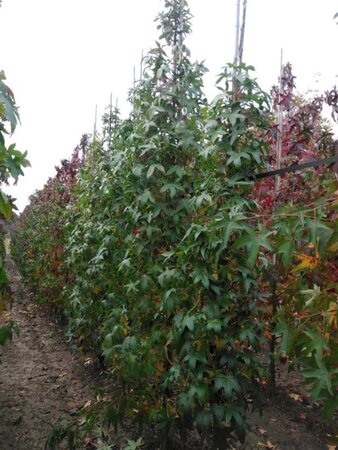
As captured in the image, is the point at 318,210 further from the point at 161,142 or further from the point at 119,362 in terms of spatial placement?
the point at 119,362

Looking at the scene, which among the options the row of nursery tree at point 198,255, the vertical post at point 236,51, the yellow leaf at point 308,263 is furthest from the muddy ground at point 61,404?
the vertical post at point 236,51

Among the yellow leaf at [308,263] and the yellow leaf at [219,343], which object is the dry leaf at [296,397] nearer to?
the yellow leaf at [219,343]

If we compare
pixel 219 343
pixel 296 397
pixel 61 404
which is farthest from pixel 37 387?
pixel 219 343

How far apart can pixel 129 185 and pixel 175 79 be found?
91 centimetres

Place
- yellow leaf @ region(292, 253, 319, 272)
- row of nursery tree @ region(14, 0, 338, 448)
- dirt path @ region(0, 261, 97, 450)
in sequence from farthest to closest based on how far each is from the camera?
1. dirt path @ region(0, 261, 97, 450)
2. row of nursery tree @ region(14, 0, 338, 448)
3. yellow leaf @ region(292, 253, 319, 272)

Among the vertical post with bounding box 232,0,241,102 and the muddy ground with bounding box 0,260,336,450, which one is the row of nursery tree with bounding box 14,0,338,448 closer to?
the vertical post with bounding box 232,0,241,102

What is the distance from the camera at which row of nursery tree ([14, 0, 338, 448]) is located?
Answer: 5.65 ft

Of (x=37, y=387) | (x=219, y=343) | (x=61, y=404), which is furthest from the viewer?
(x=37, y=387)

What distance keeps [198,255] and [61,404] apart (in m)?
2.53

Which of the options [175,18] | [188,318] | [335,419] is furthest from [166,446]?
[175,18]

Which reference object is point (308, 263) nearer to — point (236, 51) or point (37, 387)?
point (236, 51)

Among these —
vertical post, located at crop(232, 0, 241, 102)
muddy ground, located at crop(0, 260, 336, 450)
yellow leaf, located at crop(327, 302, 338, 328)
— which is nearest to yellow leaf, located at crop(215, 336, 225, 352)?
muddy ground, located at crop(0, 260, 336, 450)

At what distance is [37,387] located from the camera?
4582 mm

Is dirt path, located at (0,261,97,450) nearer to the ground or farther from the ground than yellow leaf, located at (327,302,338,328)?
nearer to the ground
